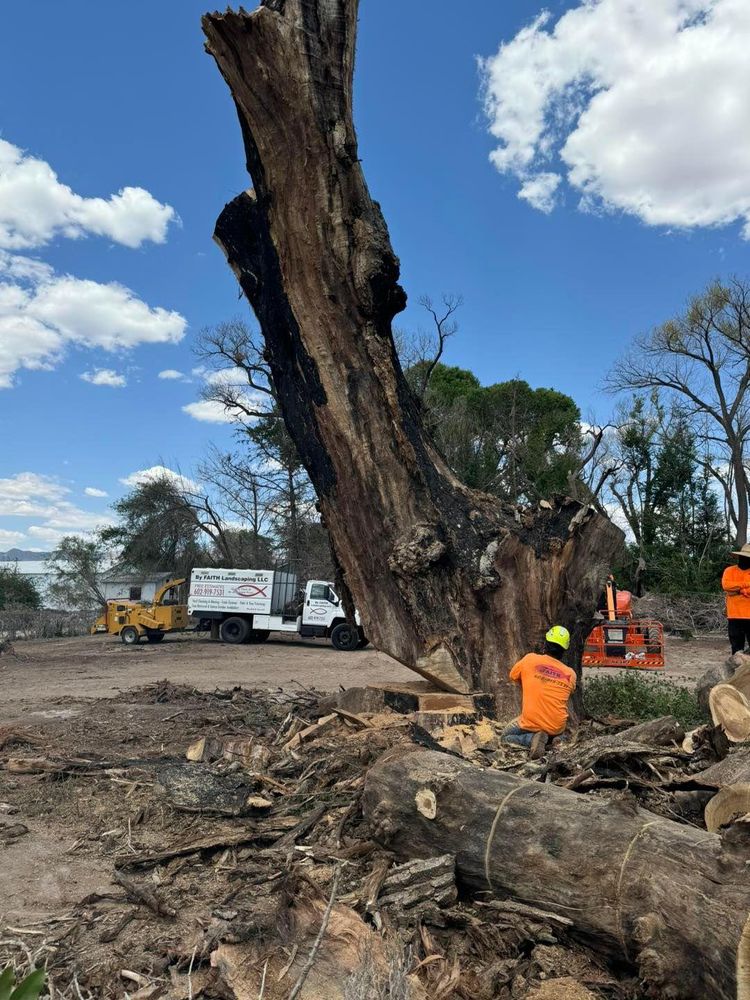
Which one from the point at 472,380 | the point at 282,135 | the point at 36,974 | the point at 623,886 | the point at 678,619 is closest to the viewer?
the point at 36,974

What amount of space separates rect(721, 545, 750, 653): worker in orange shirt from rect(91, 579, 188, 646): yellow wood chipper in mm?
17528

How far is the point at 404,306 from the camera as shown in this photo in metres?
6.69

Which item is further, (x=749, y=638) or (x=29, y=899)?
(x=749, y=638)

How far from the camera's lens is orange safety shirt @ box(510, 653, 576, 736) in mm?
5527

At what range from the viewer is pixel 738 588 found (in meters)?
8.88

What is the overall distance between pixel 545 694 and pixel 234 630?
17.1 m

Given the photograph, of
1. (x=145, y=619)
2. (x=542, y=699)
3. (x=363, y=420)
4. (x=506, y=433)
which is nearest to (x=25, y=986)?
(x=542, y=699)

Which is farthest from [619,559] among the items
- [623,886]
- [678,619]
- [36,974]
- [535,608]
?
[678,619]

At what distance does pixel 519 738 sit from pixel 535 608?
1.43m

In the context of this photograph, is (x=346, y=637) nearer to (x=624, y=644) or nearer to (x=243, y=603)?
(x=243, y=603)

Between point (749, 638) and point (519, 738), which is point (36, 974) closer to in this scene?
point (519, 738)

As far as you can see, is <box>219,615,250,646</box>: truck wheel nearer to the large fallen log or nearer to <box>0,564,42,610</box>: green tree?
the large fallen log

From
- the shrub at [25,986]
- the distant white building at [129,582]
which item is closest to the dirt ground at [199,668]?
the shrub at [25,986]

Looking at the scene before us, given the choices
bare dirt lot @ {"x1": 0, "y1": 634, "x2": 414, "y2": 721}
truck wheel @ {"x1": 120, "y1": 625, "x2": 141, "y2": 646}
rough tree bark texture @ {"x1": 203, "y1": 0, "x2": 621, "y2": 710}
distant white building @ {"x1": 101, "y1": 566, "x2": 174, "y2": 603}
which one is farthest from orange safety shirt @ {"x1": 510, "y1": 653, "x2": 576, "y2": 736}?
distant white building @ {"x1": 101, "y1": 566, "x2": 174, "y2": 603}
